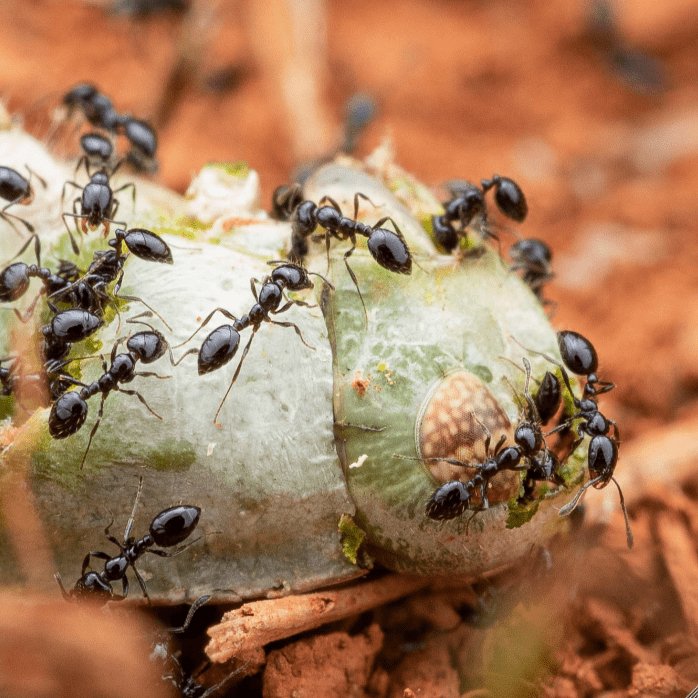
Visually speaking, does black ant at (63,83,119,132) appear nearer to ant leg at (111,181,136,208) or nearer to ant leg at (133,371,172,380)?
ant leg at (111,181,136,208)

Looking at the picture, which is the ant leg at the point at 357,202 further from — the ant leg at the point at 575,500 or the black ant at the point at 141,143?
the black ant at the point at 141,143

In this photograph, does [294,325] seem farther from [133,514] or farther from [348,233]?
[133,514]

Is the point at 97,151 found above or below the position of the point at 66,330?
above

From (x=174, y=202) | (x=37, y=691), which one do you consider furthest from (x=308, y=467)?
(x=174, y=202)

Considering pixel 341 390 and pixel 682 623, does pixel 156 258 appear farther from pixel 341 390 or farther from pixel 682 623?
pixel 682 623

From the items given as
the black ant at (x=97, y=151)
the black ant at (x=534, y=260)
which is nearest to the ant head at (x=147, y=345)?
the black ant at (x=97, y=151)

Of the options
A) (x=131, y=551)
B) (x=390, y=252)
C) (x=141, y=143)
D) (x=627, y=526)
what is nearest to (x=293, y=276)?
(x=390, y=252)
